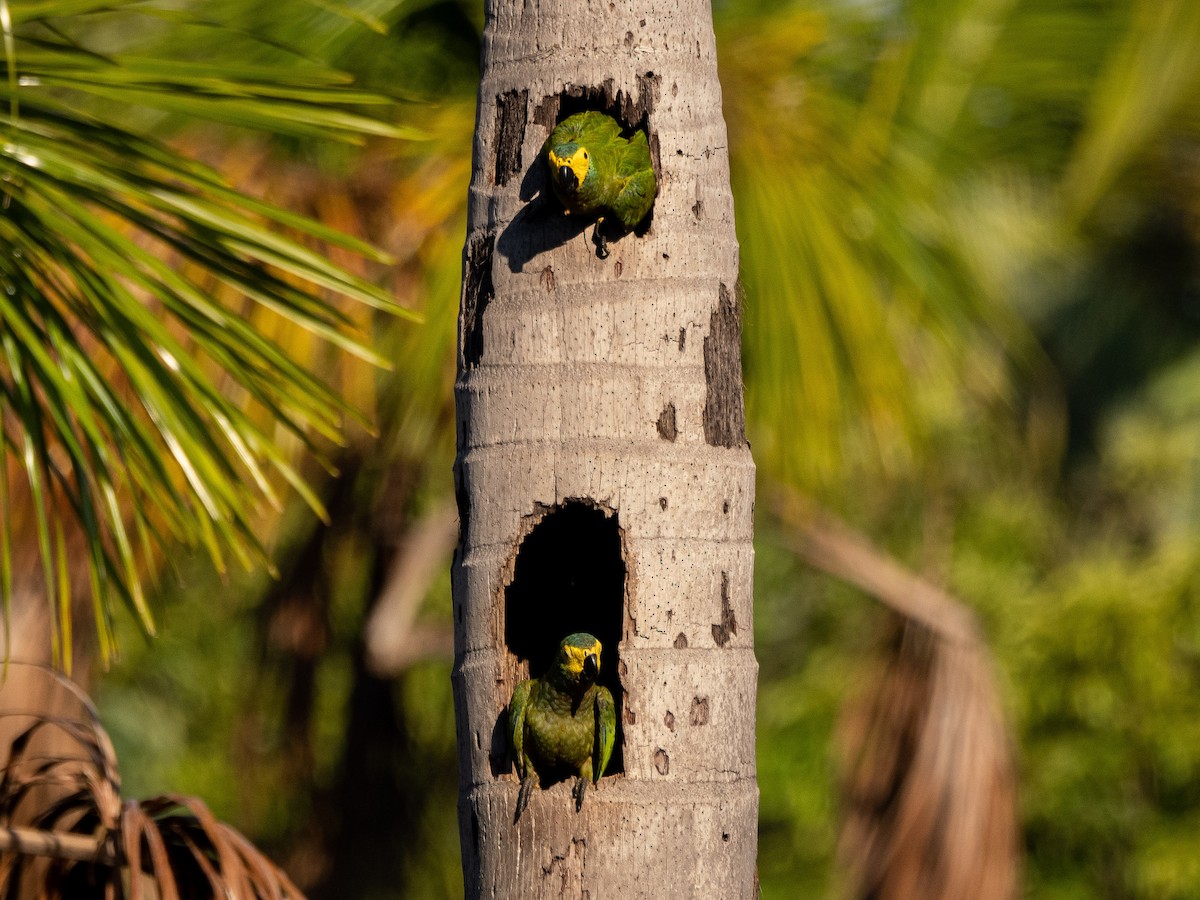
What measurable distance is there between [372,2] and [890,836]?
3.27 meters

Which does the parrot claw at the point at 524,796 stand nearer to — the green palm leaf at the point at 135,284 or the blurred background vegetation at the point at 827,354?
the green palm leaf at the point at 135,284

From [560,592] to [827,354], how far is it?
163 centimetres

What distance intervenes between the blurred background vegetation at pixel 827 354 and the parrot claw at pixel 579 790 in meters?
1.21

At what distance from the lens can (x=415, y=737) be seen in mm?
6238

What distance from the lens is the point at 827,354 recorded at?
418 cm

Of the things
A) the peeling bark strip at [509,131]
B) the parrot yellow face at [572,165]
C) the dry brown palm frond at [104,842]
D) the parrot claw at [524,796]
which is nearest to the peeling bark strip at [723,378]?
the parrot yellow face at [572,165]

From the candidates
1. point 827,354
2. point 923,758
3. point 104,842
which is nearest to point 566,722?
point 104,842

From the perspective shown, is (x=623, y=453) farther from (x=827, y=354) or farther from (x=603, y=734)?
(x=827, y=354)

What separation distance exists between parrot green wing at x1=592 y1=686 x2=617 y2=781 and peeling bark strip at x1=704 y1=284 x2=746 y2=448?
1.54ft

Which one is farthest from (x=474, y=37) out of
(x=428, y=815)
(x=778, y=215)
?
(x=428, y=815)

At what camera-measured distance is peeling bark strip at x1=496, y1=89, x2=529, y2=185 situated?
237 cm

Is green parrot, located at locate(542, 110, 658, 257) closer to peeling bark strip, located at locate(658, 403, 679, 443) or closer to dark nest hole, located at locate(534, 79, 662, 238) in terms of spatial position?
dark nest hole, located at locate(534, 79, 662, 238)

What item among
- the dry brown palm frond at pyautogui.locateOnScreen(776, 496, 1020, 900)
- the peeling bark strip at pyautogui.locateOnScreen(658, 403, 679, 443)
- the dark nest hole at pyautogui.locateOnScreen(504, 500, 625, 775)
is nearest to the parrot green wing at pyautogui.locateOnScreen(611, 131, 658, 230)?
the peeling bark strip at pyautogui.locateOnScreen(658, 403, 679, 443)

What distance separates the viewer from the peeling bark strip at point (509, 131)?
2.37m
